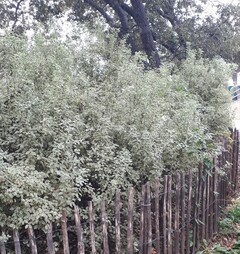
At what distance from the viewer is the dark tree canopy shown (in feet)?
41.0

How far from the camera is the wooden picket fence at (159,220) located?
2.69m

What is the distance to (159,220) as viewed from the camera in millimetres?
3607

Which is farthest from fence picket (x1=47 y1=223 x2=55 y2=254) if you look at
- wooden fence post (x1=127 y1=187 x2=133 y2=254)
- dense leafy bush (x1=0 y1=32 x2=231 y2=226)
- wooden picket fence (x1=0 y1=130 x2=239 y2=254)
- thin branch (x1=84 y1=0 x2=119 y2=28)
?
thin branch (x1=84 y1=0 x2=119 y2=28)

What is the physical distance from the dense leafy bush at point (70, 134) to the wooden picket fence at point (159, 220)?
0.60 ft

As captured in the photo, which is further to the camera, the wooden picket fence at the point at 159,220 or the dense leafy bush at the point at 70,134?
the wooden picket fence at the point at 159,220

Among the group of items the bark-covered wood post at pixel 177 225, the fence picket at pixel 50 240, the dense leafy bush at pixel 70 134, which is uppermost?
the dense leafy bush at pixel 70 134

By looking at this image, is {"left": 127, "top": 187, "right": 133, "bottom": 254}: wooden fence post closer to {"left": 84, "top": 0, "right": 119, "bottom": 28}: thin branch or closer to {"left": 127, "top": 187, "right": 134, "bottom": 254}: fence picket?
{"left": 127, "top": 187, "right": 134, "bottom": 254}: fence picket

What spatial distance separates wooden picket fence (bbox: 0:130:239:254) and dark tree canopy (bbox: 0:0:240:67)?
851 cm

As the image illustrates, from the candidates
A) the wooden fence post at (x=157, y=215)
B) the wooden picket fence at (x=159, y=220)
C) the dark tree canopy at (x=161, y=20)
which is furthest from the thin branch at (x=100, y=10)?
the wooden fence post at (x=157, y=215)

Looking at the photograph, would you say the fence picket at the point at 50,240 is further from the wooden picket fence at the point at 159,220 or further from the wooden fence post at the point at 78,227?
the wooden fence post at the point at 78,227

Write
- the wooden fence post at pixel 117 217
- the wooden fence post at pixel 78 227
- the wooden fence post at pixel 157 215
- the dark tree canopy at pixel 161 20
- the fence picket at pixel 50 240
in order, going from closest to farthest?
1. the fence picket at pixel 50 240
2. the wooden fence post at pixel 78 227
3. the wooden fence post at pixel 117 217
4. the wooden fence post at pixel 157 215
5. the dark tree canopy at pixel 161 20

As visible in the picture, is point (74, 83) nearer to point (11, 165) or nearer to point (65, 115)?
point (65, 115)

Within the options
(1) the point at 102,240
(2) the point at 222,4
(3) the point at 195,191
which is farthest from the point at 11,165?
(2) the point at 222,4

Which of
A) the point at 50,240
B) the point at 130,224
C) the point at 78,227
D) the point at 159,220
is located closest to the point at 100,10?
the point at 159,220
